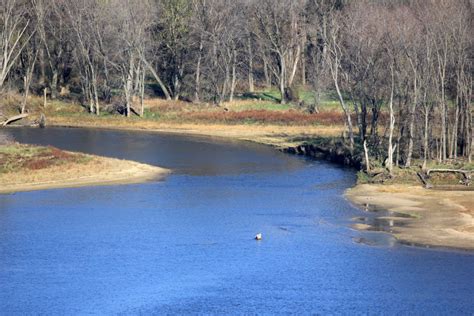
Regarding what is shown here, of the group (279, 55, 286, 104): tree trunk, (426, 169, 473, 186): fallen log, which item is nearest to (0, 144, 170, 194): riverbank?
(426, 169, 473, 186): fallen log

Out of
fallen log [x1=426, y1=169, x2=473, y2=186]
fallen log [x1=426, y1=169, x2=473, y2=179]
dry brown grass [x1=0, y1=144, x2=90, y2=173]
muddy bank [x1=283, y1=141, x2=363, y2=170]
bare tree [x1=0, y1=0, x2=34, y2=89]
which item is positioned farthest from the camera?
bare tree [x1=0, y1=0, x2=34, y2=89]

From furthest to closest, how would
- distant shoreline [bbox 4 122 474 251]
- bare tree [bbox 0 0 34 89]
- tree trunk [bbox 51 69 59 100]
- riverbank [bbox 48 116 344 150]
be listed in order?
tree trunk [bbox 51 69 59 100], bare tree [bbox 0 0 34 89], riverbank [bbox 48 116 344 150], distant shoreline [bbox 4 122 474 251]

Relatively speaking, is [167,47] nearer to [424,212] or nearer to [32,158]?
[32,158]

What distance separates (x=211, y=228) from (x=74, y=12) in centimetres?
6627

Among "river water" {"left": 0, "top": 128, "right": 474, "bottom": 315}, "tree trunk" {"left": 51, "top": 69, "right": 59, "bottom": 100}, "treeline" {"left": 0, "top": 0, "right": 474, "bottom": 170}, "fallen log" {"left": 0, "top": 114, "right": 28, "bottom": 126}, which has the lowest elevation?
"river water" {"left": 0, "top": 128, "right": 474, "bottom": 315}

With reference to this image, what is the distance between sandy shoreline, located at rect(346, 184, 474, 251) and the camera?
49722 millimetres

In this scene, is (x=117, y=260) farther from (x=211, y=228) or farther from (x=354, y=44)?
(x=354, y=44)

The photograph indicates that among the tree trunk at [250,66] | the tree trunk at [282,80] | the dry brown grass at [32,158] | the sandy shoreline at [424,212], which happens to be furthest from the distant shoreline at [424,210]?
the tree trunk at [250,66]

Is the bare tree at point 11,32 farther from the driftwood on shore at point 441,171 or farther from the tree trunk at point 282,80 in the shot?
the driftwood on shore at point 441,171

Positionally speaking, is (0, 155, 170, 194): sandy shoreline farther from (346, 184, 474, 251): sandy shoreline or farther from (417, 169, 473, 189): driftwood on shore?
(417, 169, 473, 189): driftwood on shore

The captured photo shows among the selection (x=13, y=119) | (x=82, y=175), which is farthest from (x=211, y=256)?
(x=13, y=119)

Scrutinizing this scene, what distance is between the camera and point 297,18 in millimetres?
115688

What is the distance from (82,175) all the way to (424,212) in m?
26.9

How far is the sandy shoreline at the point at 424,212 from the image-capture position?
49.7m
